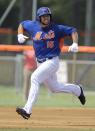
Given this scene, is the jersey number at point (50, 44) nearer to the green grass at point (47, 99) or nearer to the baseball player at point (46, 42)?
the baseball player at point (46, 42)

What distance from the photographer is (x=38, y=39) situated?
44.9 ft

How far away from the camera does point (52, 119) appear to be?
47.0ft

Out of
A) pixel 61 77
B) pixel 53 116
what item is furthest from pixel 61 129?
pixel 61 77

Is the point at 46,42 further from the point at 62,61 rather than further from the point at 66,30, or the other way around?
the point at 62,61

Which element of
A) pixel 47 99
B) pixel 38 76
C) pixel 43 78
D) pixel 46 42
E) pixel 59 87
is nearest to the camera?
pixel 38 76

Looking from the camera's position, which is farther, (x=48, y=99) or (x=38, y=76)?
(x=48, y=99)

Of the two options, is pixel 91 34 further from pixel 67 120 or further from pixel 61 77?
pixel 67 120

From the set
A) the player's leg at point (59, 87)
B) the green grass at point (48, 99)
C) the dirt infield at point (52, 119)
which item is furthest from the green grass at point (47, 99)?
the player's leg at point (59, 87)

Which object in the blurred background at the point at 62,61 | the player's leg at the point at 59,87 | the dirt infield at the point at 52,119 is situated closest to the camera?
the dirt infield at the point at 52,119

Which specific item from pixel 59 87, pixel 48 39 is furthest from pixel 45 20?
pixel 59 87

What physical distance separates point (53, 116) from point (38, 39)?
1.94 m

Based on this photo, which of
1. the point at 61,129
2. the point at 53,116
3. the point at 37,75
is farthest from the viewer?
the point at 53,116

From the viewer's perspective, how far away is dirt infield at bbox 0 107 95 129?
1307 cm

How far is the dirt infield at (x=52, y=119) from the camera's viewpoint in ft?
42.9
